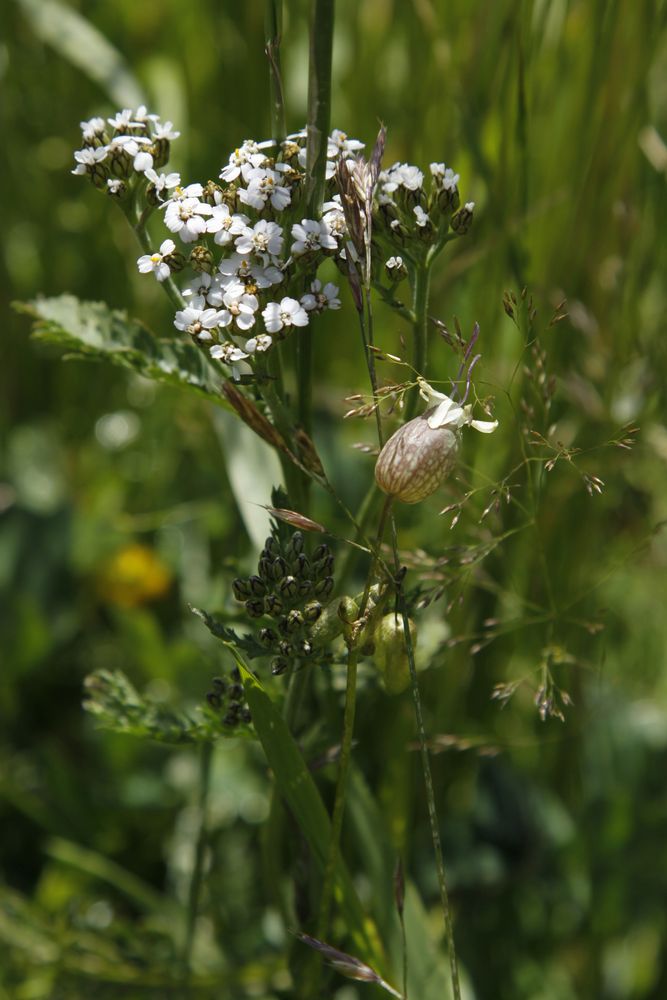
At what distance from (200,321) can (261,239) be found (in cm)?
7

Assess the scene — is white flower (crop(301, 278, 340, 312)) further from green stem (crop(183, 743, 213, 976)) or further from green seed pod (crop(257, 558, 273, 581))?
green stem (crop(183, 743, 213, 976))

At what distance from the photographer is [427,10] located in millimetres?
1287

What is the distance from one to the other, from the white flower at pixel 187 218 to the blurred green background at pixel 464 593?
0.36 m

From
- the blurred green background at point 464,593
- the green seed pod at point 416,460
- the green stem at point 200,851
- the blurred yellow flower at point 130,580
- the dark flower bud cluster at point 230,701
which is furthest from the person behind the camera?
the blurred yellow flower at point 130,580

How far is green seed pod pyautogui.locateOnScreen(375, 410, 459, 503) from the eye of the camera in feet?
2.18

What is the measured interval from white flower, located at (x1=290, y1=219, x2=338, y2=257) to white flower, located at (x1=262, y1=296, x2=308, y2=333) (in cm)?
4

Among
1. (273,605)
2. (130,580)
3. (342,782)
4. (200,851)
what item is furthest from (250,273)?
(130,580)

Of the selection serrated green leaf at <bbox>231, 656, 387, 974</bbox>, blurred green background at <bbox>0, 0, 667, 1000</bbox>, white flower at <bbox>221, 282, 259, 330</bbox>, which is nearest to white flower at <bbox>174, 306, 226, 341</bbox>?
white flower at <bbox>221, 282, 259, 330</bbox>

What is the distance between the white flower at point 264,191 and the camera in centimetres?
69

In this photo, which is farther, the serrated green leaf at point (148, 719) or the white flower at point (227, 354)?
the serrated green leaf at point (148, 719)

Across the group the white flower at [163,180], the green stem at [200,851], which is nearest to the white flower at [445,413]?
the white flower at [163,180]

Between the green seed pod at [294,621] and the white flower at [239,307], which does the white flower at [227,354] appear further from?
the green seed pod at [294,621]

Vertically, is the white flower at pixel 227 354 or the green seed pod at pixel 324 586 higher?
the white flower at pixel 227 354

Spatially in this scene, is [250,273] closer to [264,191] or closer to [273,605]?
[264,191]
